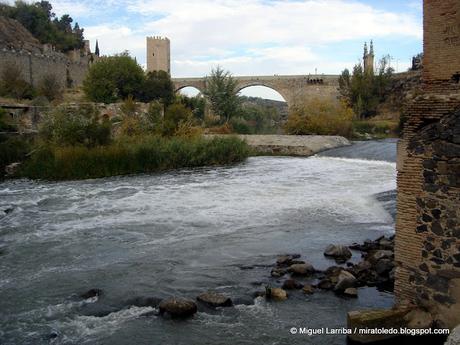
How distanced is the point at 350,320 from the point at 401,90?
4691 cm

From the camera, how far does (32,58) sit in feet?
142

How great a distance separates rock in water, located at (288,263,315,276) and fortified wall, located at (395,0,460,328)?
90.4 inches

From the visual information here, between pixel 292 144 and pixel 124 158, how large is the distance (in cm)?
1184

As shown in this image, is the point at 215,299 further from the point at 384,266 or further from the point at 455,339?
the point at 455,339

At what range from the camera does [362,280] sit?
311 inches

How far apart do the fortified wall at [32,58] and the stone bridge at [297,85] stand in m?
17.2

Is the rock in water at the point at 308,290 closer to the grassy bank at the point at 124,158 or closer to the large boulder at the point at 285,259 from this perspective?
the large boulder at the point at 285,259

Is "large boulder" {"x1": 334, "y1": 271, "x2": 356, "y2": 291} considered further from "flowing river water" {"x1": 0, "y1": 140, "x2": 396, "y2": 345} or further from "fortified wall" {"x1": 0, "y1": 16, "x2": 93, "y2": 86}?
"fortified wall" {"x1": 0, "y1": 16, "x2": 93, "y2": 86}

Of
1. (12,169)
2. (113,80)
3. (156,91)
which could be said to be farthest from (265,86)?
(12,169)

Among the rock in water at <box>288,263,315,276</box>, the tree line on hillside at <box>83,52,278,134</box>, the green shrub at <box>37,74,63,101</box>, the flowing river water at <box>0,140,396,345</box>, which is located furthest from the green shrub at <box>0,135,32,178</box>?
the rock in water at <box>288,263,315,276</box>

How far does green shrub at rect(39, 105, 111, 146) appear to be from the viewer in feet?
72.3

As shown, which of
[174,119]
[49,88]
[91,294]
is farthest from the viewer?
[49,88]

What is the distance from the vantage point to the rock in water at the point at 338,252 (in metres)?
9.32

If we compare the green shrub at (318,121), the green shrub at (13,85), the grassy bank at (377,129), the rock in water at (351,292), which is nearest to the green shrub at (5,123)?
the green shrub at (13,85)
